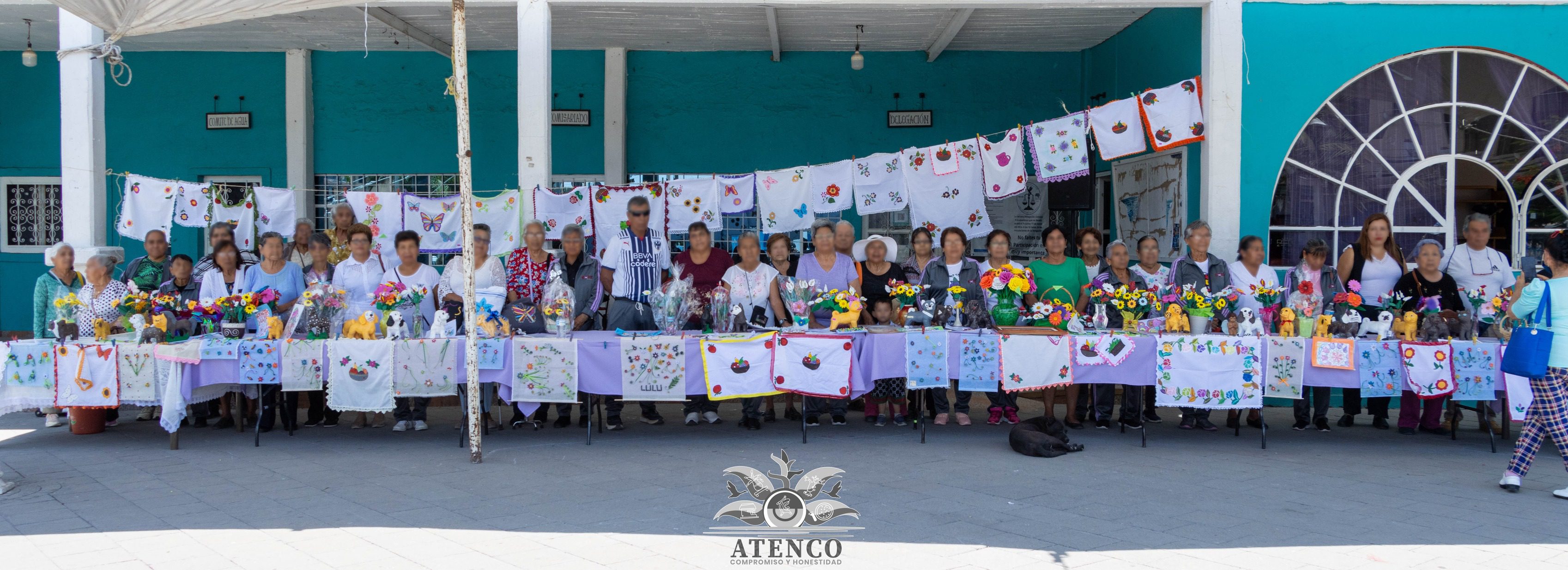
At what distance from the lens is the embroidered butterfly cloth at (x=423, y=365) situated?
23.4 ft

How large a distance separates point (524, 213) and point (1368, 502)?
6.79 metres

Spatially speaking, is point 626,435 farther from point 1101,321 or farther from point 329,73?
point 329,73

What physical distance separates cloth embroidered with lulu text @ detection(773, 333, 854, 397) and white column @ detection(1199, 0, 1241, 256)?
3814mm

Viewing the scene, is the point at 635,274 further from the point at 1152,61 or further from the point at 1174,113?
the point at 1152,61

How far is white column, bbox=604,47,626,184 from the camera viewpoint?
40.0 feet

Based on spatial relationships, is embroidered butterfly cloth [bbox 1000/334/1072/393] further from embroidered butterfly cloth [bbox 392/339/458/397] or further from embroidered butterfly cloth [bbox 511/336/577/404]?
embroidered butterfly cloth [bbox 392/339/458/397]

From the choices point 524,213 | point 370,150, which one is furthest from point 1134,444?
point 370,150

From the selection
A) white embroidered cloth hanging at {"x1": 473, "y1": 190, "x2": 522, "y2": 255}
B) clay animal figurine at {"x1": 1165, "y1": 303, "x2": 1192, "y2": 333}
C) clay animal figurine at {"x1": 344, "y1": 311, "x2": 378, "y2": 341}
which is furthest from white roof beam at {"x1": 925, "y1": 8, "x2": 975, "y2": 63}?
clay animal figurine at {"x1": 344, "y1": 311, "x2": 378, "y2": 341}

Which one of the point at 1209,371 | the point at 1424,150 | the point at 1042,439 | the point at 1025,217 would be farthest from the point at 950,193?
the point at 1424,150

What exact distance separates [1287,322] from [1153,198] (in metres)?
3.26

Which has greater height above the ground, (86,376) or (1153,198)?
(1153,198)

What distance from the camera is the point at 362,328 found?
23.5 ft

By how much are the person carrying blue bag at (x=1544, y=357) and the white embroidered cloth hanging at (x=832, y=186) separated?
518 centimetres

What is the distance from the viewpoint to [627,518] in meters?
5.23
